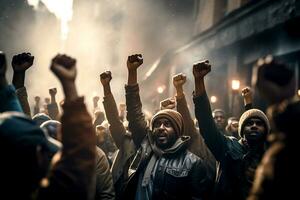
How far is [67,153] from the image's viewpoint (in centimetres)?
188

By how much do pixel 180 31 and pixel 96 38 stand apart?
55.9 feet

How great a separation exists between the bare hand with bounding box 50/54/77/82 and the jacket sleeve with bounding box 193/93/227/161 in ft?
7.28

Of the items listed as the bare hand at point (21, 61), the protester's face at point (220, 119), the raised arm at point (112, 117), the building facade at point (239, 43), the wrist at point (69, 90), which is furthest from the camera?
the building facade at point (239, 43)

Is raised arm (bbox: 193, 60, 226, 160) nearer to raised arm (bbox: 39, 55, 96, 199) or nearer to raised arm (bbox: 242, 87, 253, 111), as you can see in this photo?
raised arm (bbox: 242, 87, 253, 111)

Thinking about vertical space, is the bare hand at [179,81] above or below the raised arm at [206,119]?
above

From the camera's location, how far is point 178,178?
13.0 ft

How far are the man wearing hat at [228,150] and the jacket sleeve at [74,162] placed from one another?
2234 mm

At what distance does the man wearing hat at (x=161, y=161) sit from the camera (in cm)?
397

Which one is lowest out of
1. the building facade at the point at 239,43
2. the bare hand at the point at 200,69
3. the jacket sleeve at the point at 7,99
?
the jacket sleeve at the point at 7,99

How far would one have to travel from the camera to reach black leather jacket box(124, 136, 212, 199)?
13.0 feet

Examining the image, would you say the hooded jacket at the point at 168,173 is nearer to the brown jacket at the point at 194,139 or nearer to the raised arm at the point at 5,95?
the brown jacket at the point at 194,139

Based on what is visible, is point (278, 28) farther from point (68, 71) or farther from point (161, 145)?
point (68, 71)

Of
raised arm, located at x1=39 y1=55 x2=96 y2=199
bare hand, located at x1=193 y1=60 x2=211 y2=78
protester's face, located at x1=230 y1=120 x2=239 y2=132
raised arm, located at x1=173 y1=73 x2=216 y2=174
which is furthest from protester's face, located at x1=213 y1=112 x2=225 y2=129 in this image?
raised arm, located at x1=39 y1=55 x2=96 y2=199

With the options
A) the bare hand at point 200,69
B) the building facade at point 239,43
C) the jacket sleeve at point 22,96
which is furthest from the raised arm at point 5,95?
the building facade at point 239,43
